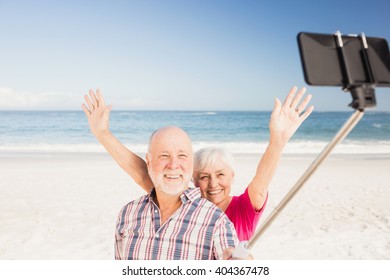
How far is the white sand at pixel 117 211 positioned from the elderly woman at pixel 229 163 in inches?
106

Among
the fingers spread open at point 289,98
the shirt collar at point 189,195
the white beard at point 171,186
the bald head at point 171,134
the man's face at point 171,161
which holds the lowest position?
the shirt collar at point 189,195

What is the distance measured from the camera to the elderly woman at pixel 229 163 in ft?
6.55

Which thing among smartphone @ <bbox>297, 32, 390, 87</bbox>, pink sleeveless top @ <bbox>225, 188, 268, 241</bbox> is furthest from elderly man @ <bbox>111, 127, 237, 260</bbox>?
smartphone @ <bbox>297, 32, 390, 87</bbox>

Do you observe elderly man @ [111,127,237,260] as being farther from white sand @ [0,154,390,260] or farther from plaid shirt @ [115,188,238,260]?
white sand @ [0,154,390,260]

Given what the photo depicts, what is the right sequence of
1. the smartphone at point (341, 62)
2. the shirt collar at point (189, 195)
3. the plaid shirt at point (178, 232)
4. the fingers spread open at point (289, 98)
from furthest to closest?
the fingers spread open at point (289, 98)
the shirt collar at point (189, 195)
the plaid shirt at point (178, 232)
the smartphone at point (341, 62)

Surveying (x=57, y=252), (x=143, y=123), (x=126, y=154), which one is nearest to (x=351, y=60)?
(x=126, y=154)

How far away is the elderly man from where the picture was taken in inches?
68.1

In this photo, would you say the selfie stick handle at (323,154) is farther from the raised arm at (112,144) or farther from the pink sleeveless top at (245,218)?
the raised arm at (112,144)

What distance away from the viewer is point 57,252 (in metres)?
4.97

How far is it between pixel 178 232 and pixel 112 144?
66cm

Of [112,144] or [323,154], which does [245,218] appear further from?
[323,154]

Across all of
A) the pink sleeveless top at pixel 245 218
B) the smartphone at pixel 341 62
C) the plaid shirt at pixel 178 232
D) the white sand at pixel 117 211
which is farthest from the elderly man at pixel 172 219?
the white sand at pixel 117 211

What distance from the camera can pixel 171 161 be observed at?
190 cm

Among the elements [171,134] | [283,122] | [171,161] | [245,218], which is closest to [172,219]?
[171,161]
